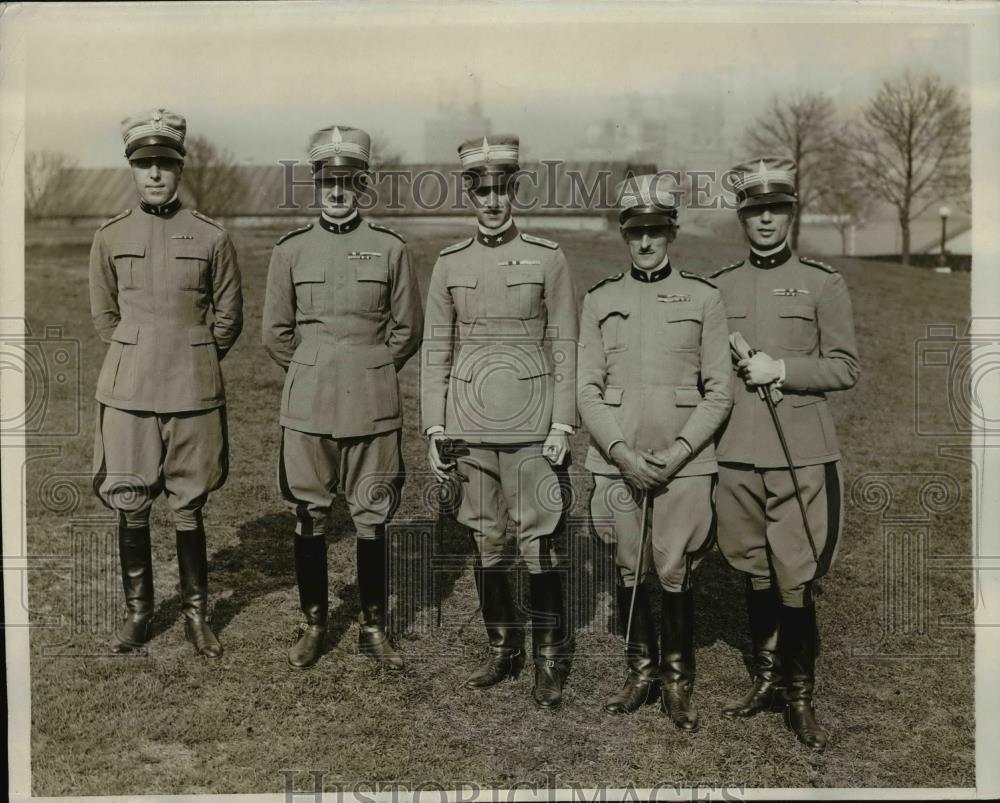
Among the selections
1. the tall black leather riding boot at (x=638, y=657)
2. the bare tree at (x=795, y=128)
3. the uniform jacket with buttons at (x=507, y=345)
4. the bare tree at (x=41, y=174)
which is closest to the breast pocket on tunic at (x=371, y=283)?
the uniform jacket with buttons at (x=507, y=345)

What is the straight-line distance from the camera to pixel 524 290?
426 cm

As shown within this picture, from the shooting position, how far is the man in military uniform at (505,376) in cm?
424

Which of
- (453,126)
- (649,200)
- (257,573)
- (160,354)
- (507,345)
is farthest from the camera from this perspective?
(257,573)

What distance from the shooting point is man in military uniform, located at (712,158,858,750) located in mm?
4035

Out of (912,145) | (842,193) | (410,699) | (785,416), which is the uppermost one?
(912,145)

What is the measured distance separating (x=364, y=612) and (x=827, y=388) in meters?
2.26

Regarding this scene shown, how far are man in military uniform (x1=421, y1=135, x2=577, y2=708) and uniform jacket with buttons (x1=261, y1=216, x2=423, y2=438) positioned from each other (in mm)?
230

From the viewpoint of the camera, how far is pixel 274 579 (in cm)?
551

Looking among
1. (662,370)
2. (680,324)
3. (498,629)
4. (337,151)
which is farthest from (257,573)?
(680,324)

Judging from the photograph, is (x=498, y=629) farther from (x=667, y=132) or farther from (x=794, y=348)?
(x=667, y=132)

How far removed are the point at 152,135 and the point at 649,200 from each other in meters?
2.16

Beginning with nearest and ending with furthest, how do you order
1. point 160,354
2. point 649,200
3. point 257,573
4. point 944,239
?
1. point 649,200
2. point 160,354
3. point 257,573
4. point 944,239

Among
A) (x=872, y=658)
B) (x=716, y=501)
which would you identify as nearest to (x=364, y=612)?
(x=716, y=501)

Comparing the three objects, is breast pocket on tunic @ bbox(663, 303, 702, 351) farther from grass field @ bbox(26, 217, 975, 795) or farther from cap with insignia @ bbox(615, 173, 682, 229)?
grass field @ bbox(26, 217, 975, 795)
